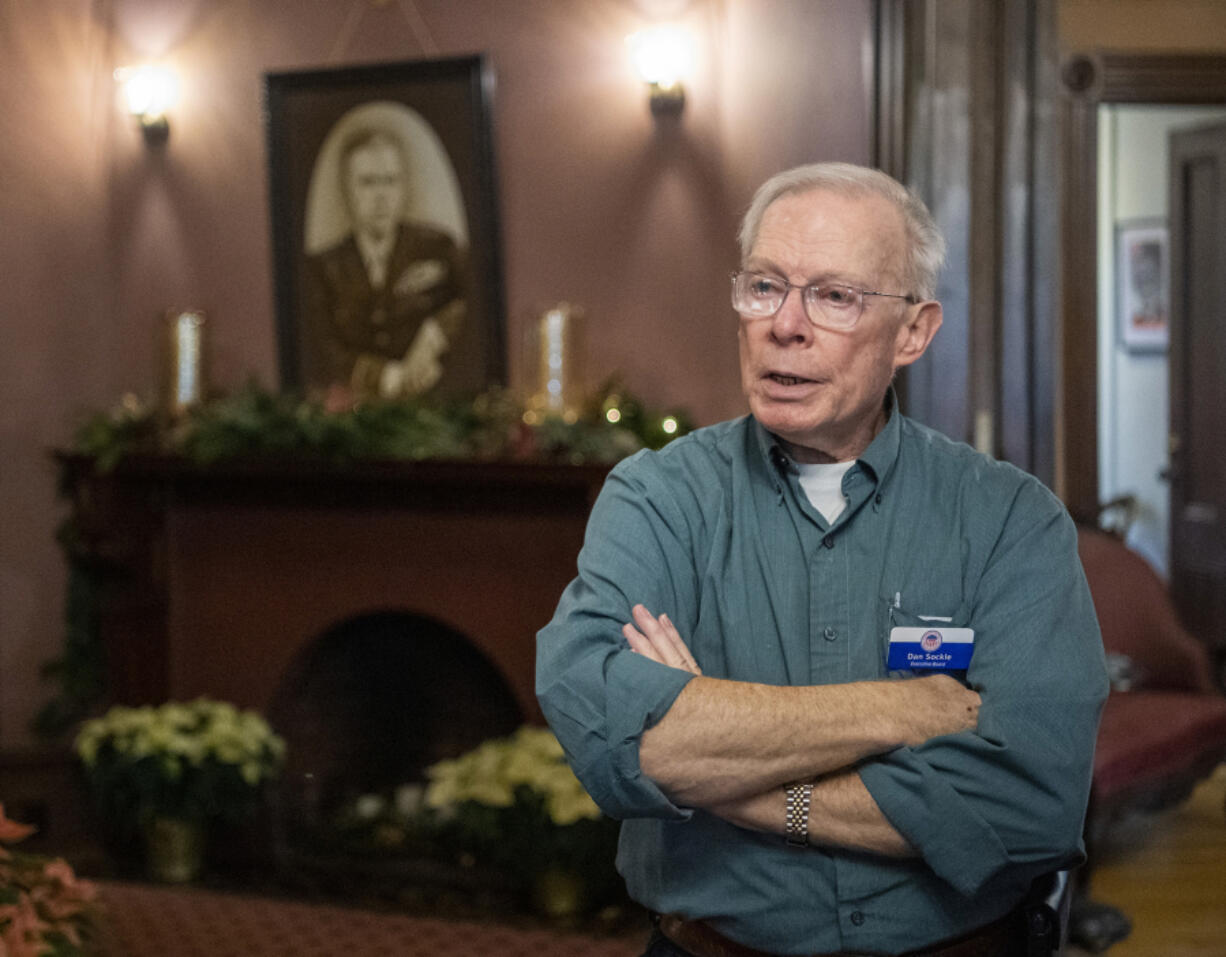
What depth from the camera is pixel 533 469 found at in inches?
138

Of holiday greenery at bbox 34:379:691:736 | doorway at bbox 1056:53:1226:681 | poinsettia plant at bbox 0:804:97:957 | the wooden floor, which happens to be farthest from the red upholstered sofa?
poinsettia plant at bbox 0:804:97:957

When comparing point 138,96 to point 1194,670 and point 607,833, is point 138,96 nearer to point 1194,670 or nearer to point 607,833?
point 607,833

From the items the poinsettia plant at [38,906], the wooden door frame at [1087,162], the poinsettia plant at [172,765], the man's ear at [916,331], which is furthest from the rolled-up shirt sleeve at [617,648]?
the wooden door frame at [1087,162]

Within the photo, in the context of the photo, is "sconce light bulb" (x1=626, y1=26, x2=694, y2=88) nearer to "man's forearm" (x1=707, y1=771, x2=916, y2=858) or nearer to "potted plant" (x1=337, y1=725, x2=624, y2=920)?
"potted plant" (x1=337, y1=725, x2=624, y2=920)

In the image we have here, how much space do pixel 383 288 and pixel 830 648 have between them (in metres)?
2.81

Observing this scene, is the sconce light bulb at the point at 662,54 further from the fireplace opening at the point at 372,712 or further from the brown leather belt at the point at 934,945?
the brown leather belt at the point at 934,945

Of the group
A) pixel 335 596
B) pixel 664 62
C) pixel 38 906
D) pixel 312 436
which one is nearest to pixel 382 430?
pixel 312 436

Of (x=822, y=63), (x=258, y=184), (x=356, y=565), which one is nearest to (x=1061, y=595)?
(x=822, y=63)

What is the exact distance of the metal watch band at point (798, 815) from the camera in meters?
1.38

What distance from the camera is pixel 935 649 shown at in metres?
1.46

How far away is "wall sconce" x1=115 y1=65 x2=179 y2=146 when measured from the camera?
13.8 ft

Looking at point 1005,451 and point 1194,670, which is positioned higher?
point 1005,451

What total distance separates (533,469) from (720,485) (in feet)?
6.46

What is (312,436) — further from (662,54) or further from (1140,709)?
(1140,709)
